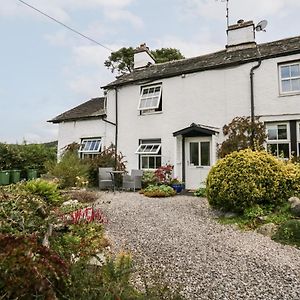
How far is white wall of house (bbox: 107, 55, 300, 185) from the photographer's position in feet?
39.9

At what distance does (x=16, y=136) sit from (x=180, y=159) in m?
12.6

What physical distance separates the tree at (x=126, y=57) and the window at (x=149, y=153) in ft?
54.1

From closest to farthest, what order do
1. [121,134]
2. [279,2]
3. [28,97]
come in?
[279,2] → [28,97] → [121,134]

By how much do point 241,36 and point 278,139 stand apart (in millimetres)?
5882

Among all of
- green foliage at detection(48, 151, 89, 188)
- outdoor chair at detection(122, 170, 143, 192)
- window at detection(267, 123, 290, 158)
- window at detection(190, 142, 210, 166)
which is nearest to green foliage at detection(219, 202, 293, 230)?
window at detection(267, 123, 290, 158)

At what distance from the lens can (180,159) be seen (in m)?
14.1

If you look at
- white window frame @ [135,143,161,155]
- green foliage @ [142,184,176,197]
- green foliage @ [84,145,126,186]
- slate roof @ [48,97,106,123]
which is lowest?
green foliage @ [142,184,176,197]

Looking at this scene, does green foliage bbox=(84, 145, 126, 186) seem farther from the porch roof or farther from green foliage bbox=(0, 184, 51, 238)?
green foliage bbox=(0, 184, 51, 238)

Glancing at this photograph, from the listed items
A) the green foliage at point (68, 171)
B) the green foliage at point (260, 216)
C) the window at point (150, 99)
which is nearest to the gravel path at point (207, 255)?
the green foliage at point (260, 216)

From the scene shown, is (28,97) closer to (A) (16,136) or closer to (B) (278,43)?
(A) (16,136)

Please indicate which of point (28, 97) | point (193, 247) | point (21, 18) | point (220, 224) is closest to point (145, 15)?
point (21, 18)

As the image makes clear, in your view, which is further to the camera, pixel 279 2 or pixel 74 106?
pixel 74 106

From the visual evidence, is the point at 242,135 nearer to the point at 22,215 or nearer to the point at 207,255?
the point at 207,255

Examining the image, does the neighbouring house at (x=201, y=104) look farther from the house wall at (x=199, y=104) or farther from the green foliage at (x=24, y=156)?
the green foliage at (x=24, y=156)
